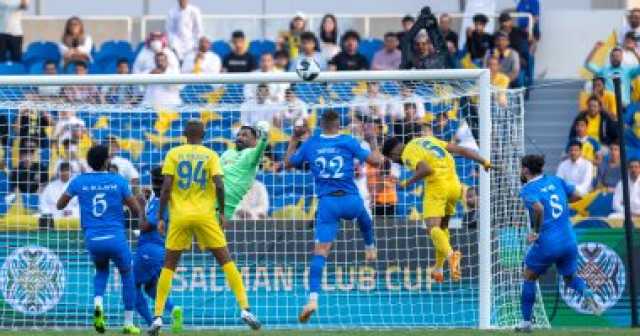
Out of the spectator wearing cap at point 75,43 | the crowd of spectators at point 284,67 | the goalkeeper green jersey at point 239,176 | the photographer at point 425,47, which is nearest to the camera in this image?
the goalkeeper green jersey at point 239,176

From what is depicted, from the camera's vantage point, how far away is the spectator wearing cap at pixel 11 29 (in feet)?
94.2

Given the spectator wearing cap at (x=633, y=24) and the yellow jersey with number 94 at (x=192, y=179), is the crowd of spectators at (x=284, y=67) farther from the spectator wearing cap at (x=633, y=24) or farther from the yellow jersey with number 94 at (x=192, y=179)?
the yellow jersey with number 94 at (x=192, y=179)

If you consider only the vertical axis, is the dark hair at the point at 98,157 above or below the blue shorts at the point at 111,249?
above

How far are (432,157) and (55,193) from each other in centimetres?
473

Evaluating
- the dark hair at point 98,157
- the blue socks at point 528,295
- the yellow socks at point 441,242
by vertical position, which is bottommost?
the blue socks at point 528,295

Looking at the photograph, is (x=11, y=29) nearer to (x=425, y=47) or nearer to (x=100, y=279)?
(x=425, y=47)

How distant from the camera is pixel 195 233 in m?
19.4

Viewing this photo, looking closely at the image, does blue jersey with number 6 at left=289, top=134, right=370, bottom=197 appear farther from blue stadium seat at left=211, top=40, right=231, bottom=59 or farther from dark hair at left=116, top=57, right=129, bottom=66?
blue stadium seat at left=211, top=40, right=231, bottom=59

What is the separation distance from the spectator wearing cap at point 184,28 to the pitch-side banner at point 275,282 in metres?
6.08

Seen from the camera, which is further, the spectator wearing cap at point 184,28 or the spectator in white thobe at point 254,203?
the spectator wearing cap at point 184,28

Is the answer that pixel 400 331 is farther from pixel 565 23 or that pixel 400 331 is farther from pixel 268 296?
pixel 565 23

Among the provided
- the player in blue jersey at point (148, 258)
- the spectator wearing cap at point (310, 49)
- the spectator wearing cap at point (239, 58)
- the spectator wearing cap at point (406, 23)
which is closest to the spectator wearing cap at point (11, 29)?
the spectator wearing cap at point (239, 58)

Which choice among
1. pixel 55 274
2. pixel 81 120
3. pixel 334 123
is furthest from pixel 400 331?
pixel 81 120

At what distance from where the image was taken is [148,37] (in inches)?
1129
